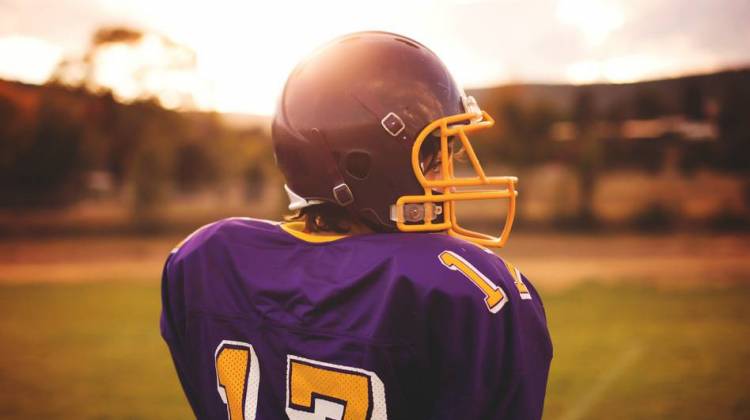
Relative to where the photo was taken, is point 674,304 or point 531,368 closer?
point 531,368

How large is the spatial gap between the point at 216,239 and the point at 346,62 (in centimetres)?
57

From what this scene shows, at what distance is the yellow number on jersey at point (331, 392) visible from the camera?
141 centimetres

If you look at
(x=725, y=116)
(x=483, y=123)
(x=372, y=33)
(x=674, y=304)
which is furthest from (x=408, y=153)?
(x=725, y=116)

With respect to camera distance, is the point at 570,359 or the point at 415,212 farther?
the point at 570,359

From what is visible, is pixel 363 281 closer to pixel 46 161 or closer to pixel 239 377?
pixel 239 377

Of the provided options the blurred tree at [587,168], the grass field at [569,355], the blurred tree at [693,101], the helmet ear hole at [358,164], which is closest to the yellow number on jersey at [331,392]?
the helmet ear hole at [358,164]

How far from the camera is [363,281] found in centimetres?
144

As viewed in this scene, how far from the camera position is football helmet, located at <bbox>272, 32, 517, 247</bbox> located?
68.0 inches

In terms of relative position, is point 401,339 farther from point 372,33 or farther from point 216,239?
point 372,33

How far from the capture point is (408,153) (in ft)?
5.76

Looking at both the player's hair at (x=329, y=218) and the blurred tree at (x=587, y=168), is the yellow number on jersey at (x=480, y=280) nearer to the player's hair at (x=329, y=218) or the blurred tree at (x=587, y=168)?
the player's hair at (x=329, y=218)

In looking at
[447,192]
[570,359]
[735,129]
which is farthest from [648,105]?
[447,192]

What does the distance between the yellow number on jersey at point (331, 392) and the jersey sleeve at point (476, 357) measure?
129mm

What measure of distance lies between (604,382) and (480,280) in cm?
443
